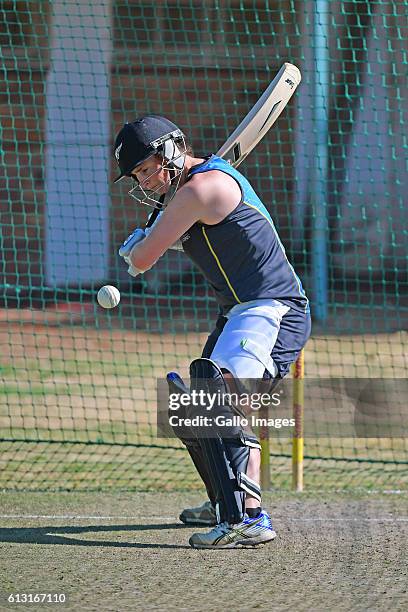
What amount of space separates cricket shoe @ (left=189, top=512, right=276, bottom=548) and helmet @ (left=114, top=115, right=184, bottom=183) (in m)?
1.51

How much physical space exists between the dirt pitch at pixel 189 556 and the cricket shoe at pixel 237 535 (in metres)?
0.04

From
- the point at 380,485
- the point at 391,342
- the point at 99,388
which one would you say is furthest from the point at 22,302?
the point at 380,485

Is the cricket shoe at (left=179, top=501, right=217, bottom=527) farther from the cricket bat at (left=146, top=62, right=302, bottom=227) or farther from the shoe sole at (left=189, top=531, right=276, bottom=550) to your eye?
the cricket bat at (left=146, top=62, right=302, bottom=227)

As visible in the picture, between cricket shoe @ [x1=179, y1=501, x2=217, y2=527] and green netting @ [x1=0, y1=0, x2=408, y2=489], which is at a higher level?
green netting @ [x1=0, y1=0, x2=408, y2=489]

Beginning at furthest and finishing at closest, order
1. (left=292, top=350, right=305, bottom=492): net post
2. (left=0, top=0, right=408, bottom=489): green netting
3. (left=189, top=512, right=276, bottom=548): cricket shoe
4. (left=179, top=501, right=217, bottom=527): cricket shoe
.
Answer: (left=0, top=0, right=408, bottom=489): green netting, (left=292, top=350, right=305, bottom=492): net post, (left=179, top=501, right=217, bottom=527): cricket shoe, (left=189, top=512, right=276, bottom=548): cricket shoe

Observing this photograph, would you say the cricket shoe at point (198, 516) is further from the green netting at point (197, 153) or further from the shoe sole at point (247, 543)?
the green netting at point (197, 153)

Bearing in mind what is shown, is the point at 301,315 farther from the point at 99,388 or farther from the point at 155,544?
the point at 99,388

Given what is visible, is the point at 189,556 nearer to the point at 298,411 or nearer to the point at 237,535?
the point at 237,535

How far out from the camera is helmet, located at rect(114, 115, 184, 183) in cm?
444

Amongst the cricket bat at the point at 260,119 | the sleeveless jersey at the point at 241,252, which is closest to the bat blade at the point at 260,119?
the cricket bat at the point at 260,119

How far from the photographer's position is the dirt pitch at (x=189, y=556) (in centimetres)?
388

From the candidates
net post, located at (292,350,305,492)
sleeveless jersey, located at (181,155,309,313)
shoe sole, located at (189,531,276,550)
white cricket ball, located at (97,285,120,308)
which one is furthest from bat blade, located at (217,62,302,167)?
shoe sole, located at (189,531,276,550)

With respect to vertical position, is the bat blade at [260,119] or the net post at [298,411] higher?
the bat blade at [260,119]

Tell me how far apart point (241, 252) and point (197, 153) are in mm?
8719
